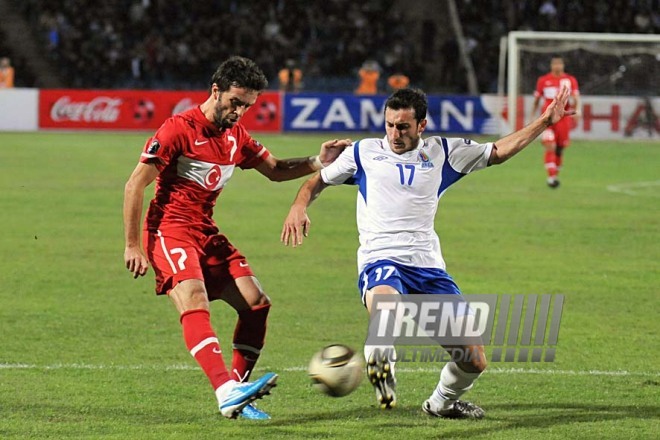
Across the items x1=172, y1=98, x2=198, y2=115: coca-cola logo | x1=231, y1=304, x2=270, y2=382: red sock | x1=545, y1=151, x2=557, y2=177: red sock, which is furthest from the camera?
x1=172, y1=98, x2=198, y2=115: coca-cola logo

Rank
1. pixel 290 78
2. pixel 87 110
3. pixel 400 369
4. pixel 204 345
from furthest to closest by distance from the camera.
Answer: pixel 290 78
pixel 87 110
pixel 400 369
pixel 204 345

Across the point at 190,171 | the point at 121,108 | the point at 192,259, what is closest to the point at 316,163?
the point at 190,171

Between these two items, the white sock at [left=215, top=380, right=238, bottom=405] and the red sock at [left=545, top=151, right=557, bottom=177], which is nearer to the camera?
the white sock at [left=215, top=380, right=238, bottom=405]

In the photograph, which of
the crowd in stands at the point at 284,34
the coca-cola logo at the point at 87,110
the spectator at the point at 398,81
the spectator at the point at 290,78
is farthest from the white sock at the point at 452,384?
the crowd in stands at the point at 284,34

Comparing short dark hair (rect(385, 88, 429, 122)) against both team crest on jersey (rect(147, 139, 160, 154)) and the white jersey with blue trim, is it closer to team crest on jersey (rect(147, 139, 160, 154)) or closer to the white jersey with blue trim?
the white jersey with blue trim

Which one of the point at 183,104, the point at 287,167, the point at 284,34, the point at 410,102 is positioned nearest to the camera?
the point at 410,102

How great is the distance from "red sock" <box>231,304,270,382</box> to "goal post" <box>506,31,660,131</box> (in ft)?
81.5

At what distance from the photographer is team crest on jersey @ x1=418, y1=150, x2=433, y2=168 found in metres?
6.79

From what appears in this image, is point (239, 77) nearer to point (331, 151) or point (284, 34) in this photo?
point (331, 151)

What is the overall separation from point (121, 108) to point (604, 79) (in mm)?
13763

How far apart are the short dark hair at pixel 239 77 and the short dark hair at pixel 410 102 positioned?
750 mm

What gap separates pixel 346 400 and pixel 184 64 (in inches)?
1252

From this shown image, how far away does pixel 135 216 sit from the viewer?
6.59m

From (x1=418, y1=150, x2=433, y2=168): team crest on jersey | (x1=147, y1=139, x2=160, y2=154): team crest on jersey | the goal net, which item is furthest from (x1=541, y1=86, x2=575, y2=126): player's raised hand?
the goal net
